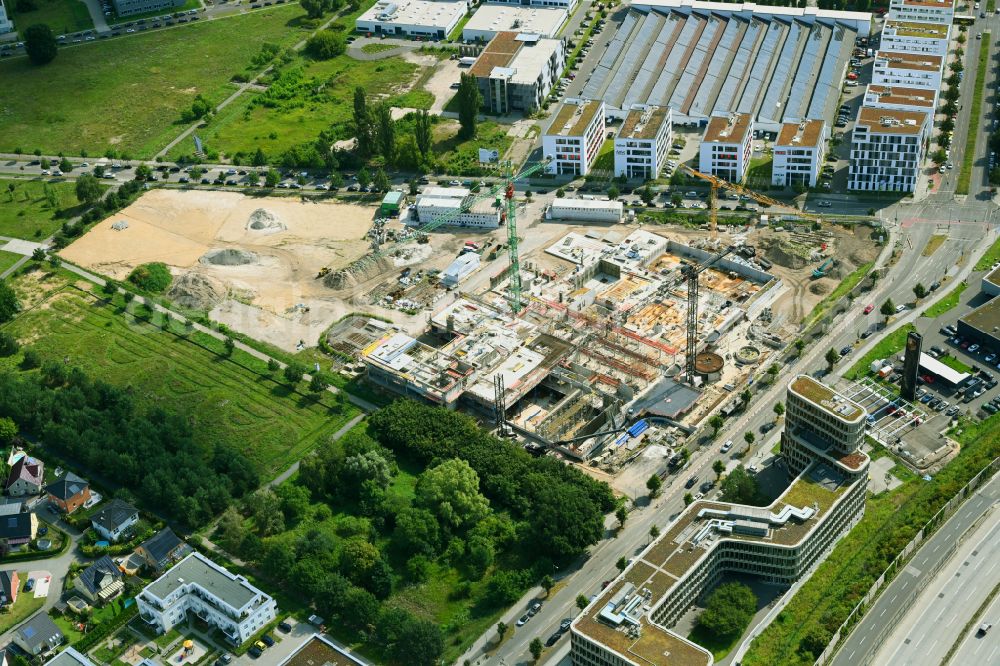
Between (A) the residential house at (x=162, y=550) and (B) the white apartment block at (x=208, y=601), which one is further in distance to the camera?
(A) the residential house at (x=162, y=550)

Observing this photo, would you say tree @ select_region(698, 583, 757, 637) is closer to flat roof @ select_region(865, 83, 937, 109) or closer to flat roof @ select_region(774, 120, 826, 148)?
flat roof @ select_region(774, 120, 826, 148)

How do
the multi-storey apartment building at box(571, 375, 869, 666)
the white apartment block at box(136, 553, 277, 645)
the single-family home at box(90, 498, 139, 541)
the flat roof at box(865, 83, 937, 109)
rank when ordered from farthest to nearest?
the flat roof at box(865, 83, 937, 109)
the single-family home at box(90, 498, 139, 541)
the white apartment block at box(136, 553, 277, 645)
the multi-storey apartment building at box(571, 375, 869, 666)

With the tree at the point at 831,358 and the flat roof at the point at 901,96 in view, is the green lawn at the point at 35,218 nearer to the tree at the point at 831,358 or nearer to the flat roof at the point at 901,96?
the tree at the point at 831,358

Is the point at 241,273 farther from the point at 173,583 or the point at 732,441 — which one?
the point at 732,441

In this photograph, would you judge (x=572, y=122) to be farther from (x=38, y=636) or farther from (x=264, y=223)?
(x=38, y=636)

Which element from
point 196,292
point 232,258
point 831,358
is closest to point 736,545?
point 831,358

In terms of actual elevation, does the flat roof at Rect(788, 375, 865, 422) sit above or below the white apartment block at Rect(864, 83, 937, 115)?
below

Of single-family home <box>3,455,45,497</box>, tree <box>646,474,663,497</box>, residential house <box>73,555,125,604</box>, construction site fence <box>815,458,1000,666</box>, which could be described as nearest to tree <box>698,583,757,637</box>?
construction site fence <box>815,458,1000,666</box>

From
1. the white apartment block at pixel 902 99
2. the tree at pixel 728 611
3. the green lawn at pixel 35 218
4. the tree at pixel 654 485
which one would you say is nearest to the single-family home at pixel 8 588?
the tree at pixel 654 485
